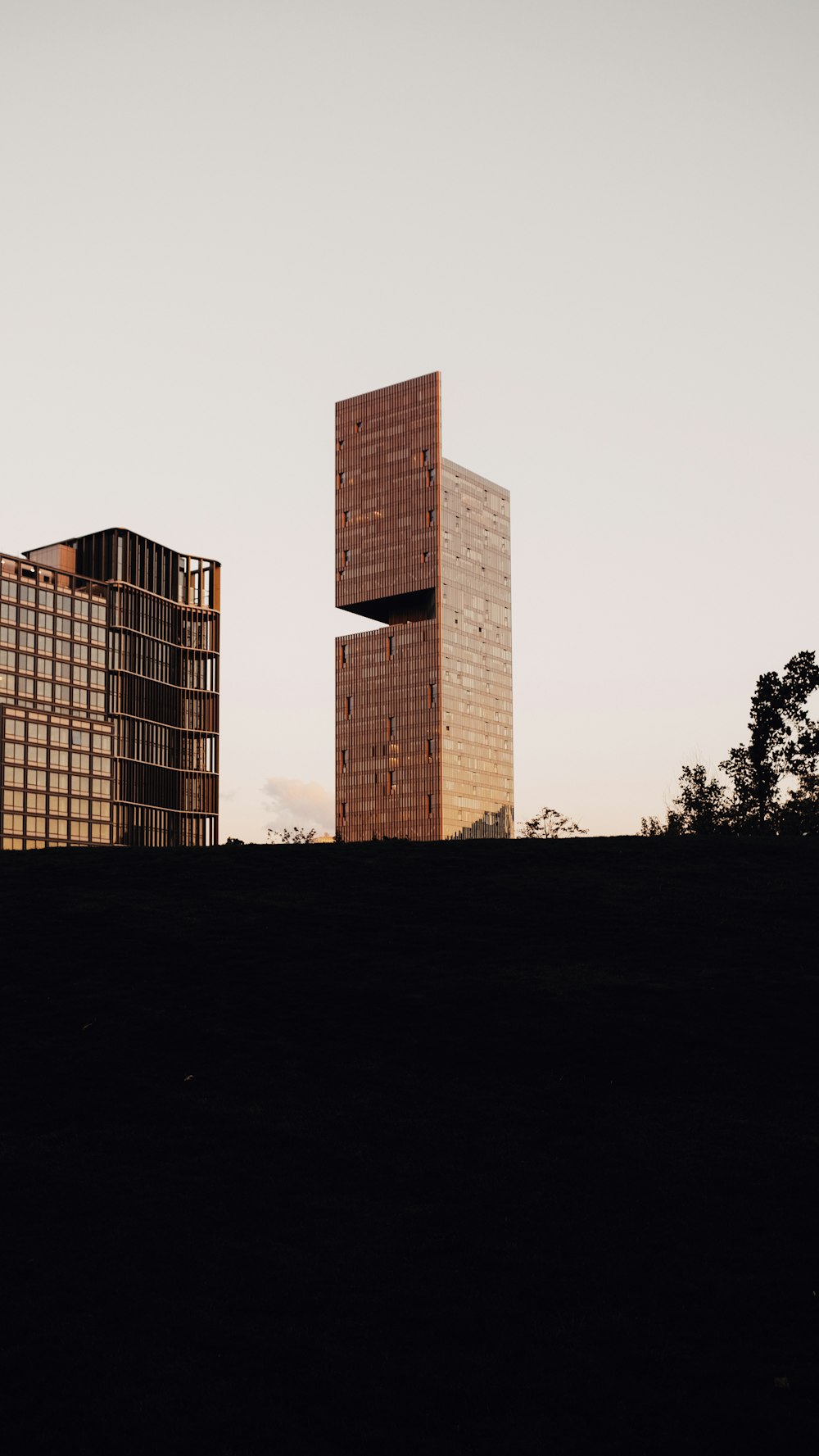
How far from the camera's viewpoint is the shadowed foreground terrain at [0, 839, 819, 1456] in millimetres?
9711

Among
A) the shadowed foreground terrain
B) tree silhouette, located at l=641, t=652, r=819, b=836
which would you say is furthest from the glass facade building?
the shadowed foreground terrain

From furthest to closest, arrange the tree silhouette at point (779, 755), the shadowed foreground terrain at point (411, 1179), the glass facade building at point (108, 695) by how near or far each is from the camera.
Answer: the glass facade building at point (108, 695) < the tree silhouette at point (779, 755) < the shadowed foreground terrain at point (411, 1179)

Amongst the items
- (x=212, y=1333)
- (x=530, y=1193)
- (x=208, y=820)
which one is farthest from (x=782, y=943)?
(x=208, y=820)

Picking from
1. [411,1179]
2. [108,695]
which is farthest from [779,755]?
[108,695]

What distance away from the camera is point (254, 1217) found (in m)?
12.7

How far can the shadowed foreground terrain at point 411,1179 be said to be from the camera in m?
9.71

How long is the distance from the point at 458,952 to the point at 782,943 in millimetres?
5883

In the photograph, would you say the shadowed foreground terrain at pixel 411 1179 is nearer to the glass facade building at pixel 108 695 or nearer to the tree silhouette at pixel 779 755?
the tree silhouette at pixel 779 755

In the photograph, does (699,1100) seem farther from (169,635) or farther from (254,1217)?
(169,635)

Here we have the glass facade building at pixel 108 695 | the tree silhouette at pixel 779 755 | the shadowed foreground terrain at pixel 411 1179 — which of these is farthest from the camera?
the glass facade building at pixel 108 695

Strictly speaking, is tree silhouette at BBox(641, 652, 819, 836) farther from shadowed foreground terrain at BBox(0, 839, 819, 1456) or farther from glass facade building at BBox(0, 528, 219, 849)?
glass facade building at BBox(0, 528, 219, 849)

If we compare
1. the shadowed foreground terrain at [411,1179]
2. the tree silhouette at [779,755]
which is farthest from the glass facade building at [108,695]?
the shadowed foreground terrain at [411,1179]

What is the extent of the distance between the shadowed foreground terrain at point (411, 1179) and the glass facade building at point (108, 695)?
14748 centimetres

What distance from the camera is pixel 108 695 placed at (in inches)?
7165
